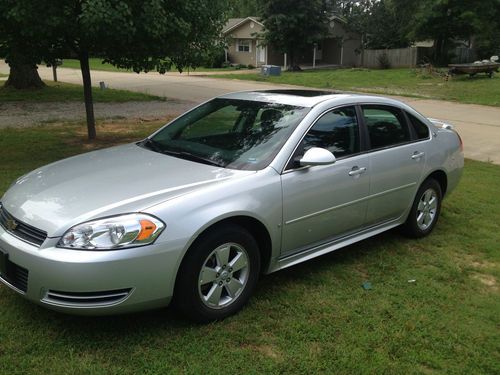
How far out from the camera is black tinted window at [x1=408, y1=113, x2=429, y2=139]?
16.9ft

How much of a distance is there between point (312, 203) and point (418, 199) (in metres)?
1.65

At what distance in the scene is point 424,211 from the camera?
5266 mm

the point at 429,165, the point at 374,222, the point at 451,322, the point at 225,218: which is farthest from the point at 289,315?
→ the point at 429,165

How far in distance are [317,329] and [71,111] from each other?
41.0 feet

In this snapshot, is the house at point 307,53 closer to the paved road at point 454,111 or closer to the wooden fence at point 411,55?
the wooden fence at point 411,55

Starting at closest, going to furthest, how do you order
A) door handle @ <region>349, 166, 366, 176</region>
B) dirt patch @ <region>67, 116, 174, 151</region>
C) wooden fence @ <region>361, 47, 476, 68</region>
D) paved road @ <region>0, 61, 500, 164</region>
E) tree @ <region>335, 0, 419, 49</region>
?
door handle @ <region>349, 166, 366, 176</region> < dirt patch @ <region>67, 116, 174, 151</region> < paved road @ <region>0, 61, 500, 164</region> < wooden fence @ <region>361, 47, 476, 68</region> < tree @ <region>335, 0, 419, 49</region>

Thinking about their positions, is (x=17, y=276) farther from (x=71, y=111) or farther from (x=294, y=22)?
(x=294, y=22)

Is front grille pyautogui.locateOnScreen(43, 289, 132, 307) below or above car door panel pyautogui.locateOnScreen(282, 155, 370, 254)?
below

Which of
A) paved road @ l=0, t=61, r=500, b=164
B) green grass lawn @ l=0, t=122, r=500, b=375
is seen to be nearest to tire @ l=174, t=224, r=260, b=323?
green grass lawn @ l=0, t=122, r=500, b=375

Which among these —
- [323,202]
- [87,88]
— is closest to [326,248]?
[323,202]

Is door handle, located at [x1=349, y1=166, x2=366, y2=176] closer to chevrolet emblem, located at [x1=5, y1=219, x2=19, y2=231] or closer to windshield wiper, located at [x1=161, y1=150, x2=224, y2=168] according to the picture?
windshield wiper, located at [x1=161, y1=150, x2=224, y2=168]

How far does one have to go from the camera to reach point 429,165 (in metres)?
5.14

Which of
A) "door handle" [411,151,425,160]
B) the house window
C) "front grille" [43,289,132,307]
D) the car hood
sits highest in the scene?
the house window

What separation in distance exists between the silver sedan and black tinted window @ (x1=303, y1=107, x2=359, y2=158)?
12 mm
